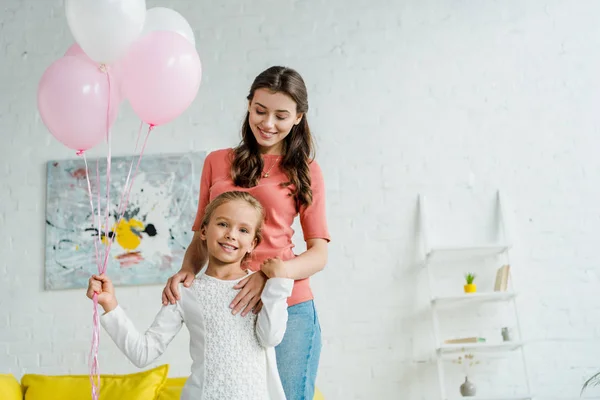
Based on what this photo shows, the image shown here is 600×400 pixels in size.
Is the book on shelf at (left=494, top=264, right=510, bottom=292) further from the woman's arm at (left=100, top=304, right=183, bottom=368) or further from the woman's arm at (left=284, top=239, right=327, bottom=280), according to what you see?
the woman's arm at (left=100, top=304, right=183, bottom=368)

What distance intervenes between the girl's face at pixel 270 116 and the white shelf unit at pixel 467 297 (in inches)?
73.0

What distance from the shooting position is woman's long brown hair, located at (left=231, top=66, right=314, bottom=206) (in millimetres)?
1915

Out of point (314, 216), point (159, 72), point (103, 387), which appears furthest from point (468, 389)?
point (159, 72)

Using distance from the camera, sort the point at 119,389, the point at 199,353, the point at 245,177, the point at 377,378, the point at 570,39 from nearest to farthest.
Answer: the point at 199,353 → the point at 245,177 → the point at 119,389 → the point at 377,378 → the point at 570,39

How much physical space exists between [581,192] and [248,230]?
2.57m

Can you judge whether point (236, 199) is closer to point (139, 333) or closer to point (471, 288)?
point (139, 333)

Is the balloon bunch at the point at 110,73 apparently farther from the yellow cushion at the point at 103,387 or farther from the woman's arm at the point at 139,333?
the yellow cushion at the point at 103,387

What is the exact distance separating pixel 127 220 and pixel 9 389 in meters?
1.08

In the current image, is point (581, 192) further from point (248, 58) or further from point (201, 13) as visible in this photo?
point (201, 13)

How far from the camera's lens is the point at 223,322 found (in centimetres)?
170

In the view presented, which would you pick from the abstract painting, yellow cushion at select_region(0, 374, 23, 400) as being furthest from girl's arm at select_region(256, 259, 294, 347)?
the abstract painting

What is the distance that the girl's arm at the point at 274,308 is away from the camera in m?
1.69

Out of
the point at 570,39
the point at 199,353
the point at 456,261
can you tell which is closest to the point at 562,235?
the point at 456,261

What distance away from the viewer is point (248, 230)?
5.86ft
